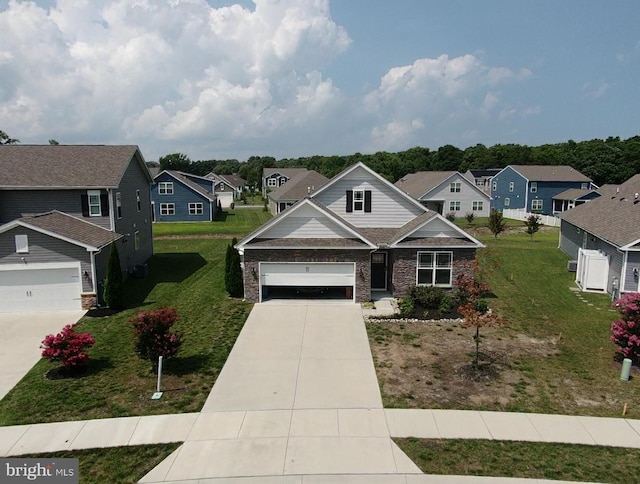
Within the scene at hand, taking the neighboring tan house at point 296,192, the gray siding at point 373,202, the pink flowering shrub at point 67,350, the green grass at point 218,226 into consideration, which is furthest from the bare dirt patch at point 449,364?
the neighboring tan house at point 296,192

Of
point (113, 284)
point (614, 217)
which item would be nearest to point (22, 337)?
point (113, 284)

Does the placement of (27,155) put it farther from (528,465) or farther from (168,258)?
(528,465)

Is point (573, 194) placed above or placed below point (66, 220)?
above

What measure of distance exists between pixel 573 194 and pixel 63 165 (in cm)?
5540

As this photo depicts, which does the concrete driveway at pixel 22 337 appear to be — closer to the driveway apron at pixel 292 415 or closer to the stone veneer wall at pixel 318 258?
the driveway apron at pixel 292 415

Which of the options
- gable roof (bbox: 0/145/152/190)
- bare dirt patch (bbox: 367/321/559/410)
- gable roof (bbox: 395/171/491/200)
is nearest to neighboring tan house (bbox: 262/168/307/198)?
gable roof (bbox: 395/171/491/200)

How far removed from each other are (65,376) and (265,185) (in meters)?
83.8

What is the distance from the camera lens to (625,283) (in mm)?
21094

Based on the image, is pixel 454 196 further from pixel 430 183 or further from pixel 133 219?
pixel 133 219

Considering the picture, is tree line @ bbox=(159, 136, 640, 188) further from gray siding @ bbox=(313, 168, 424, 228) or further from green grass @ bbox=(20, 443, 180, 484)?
green grass @ bbox=(20, 443, 180, 484)

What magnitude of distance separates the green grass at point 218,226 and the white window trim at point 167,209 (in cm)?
153

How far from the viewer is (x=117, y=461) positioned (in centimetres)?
976

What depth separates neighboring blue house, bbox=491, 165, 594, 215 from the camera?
62.3m

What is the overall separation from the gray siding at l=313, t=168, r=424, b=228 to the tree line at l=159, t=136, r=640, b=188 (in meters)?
73.2
